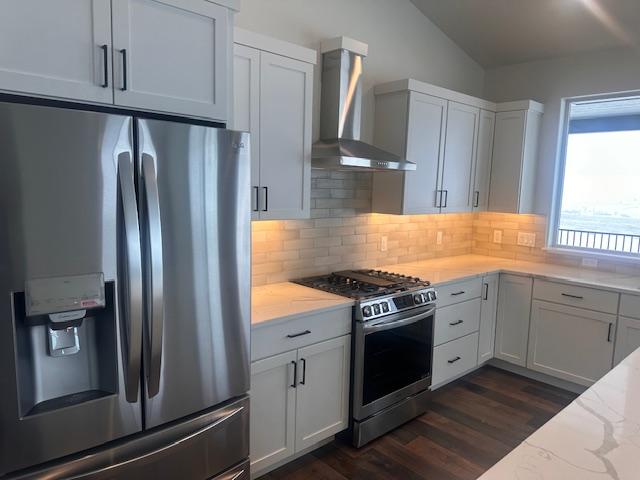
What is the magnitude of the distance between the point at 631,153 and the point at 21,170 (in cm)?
427

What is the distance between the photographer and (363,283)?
296 centimetres

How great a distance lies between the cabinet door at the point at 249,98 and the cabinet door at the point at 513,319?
7.94 ft

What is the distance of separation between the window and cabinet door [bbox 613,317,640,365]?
813 millimetres

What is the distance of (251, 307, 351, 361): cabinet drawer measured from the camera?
218cm

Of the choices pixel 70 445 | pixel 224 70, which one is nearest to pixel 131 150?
pixel 224 70

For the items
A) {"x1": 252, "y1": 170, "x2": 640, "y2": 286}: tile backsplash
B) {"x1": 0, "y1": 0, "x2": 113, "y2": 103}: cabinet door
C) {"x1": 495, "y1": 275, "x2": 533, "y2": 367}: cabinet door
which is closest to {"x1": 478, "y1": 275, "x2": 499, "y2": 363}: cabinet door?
{"x1": 495, "y1": 275, "x2": 533, "y2": 367}: cabinet door

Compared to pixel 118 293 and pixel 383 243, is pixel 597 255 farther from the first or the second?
pixel 118 293

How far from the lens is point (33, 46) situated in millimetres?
1369

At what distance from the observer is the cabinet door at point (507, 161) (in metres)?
3.96

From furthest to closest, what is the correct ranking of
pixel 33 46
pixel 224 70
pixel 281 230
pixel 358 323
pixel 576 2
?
pixel 576 2
pixel 281 230
pixel 358 323
pixel 224 70
pixel 33 46

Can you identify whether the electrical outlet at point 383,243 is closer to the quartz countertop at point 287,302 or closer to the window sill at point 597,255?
the quartz countertop at point 287,302

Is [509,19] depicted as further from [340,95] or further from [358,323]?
[358,323]

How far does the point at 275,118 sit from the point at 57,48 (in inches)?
46.5

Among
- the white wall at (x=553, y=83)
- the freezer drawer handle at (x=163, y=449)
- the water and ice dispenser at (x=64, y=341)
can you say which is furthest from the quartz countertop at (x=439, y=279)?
the water and ice dispenser at (x=64, y=341)
